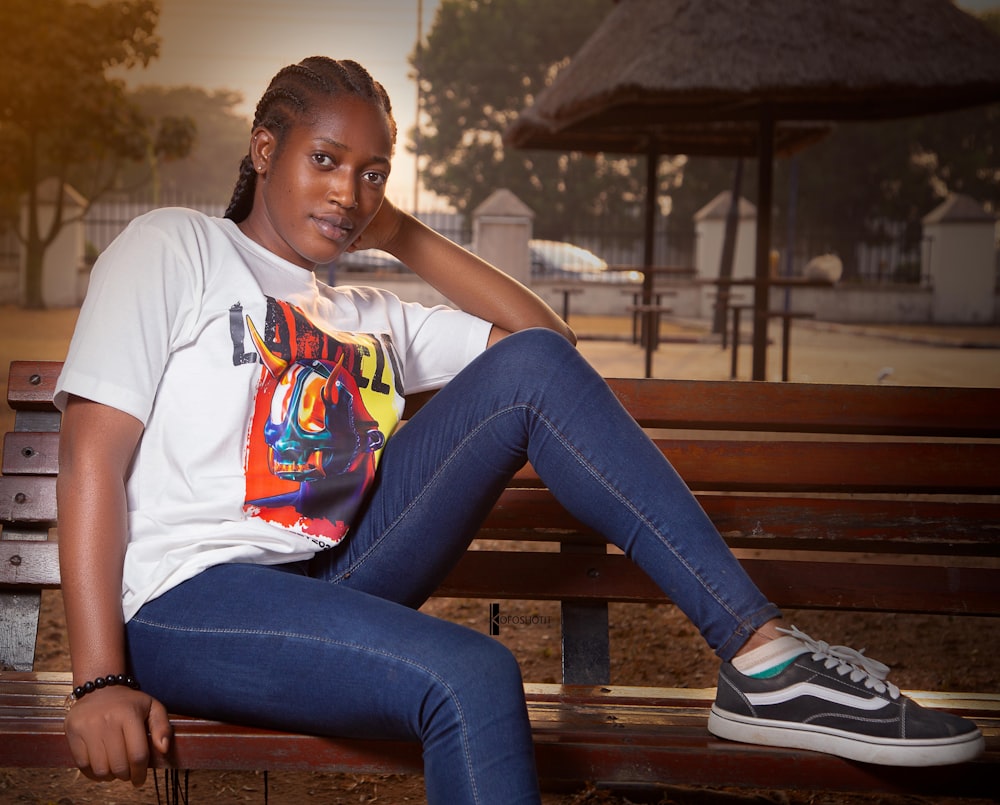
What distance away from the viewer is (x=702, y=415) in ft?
7.93

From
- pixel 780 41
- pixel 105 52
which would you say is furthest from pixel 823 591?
pixel 105 52

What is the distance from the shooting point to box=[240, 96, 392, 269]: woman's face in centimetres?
191

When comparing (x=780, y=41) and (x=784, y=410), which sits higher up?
(x=780, y=41)

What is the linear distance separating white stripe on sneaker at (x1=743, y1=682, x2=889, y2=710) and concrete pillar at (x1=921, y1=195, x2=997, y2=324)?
21956mm

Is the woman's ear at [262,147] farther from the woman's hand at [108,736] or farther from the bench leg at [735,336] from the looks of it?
the bench leg at [735,336]

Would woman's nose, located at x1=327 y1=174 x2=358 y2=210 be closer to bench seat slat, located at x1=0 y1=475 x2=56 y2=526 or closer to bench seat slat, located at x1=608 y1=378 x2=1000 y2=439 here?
bench seat slat, located at x1=608 y1=378 x2=1000 y2=439

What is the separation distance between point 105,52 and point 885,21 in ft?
49.1

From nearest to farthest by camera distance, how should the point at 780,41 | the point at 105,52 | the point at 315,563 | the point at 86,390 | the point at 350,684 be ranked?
the point at 350,684, the point at 86,390, the point at 315,563, the point at 780,41, the point at 105,52

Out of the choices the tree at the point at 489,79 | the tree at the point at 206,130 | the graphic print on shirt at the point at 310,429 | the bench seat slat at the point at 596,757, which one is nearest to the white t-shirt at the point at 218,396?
the graphic print on shirt at the point at 310,429

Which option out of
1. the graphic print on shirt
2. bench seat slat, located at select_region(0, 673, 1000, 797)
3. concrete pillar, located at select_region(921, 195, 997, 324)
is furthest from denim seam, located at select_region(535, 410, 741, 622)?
concrete pillar, located at select_region(921, 195, 997, 324)

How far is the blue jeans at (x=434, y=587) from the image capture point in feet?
4.94

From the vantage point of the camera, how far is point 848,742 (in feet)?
5.58

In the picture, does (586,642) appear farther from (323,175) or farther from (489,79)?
(489,79)

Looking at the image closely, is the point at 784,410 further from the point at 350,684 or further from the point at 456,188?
the point at 456,188
